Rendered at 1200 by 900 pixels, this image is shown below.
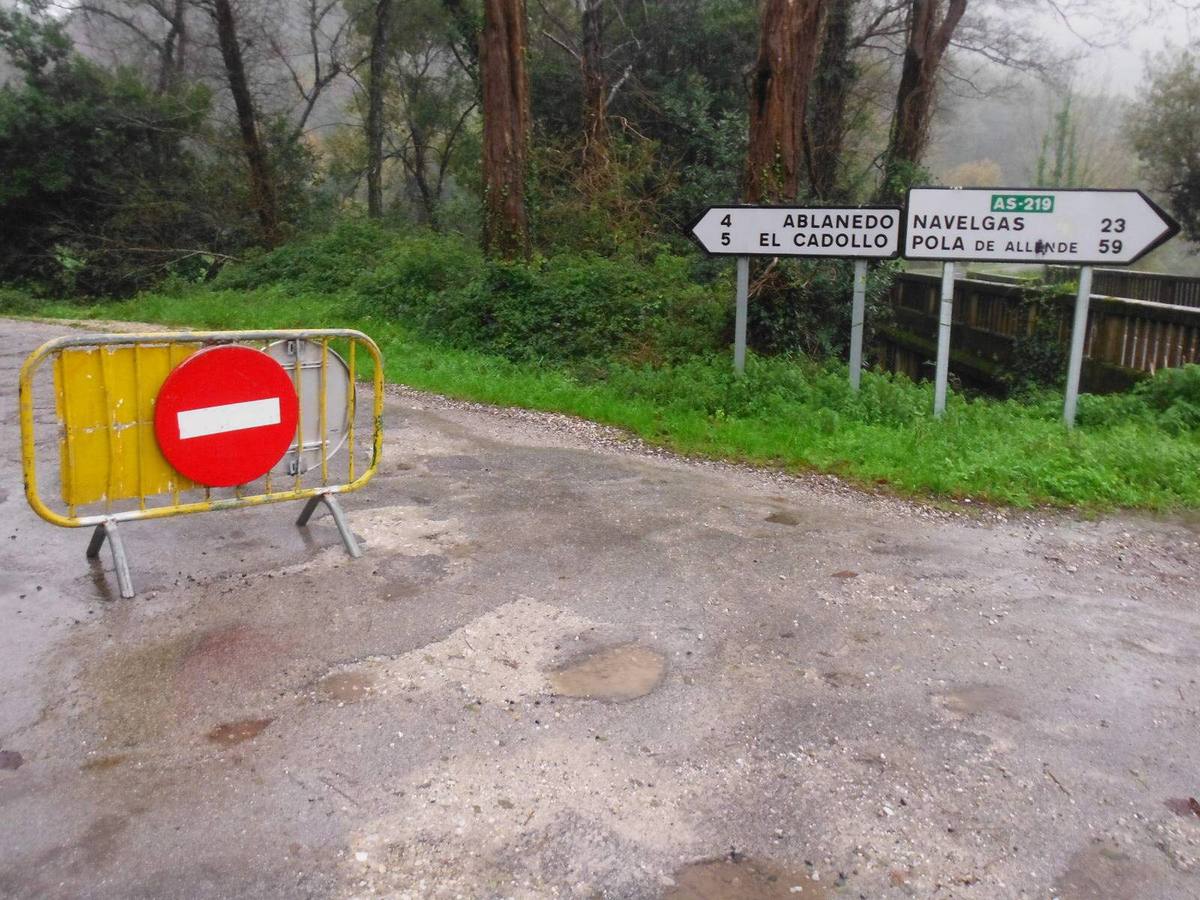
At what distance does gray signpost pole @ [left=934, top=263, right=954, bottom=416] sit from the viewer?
9.08 m

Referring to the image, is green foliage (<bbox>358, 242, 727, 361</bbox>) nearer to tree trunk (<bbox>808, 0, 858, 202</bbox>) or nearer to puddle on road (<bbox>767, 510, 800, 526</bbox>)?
puddle on road (<bbox>767, 510, 800, 526</bbox>)

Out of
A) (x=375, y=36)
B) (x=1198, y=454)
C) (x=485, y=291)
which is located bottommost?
(x=1198, y=454)

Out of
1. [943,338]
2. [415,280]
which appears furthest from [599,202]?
[943,338]

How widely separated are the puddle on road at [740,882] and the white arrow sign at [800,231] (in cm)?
718

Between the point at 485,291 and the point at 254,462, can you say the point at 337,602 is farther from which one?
the point at 485,291

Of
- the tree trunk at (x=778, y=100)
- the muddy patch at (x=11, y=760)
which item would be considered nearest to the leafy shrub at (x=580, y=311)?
the tree trunk at (x=778, y=100)

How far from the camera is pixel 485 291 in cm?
1410

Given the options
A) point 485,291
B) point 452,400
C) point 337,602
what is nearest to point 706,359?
point 452,400

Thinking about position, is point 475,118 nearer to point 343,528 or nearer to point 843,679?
point 343,528

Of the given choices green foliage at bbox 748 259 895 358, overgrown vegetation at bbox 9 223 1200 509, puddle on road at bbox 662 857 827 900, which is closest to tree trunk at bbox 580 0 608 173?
overgrown vegetation at bbox 9 223 1200 509

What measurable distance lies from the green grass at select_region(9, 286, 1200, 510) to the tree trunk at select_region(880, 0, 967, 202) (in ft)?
39.0

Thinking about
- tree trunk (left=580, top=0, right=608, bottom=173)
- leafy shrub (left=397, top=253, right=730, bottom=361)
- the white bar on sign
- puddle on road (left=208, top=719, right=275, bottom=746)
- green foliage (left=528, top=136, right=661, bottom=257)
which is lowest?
puddle on road (left=208, top=719, right=275, bottom=746)

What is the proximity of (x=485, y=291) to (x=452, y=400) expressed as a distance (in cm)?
388

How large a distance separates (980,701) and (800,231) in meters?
6.21
